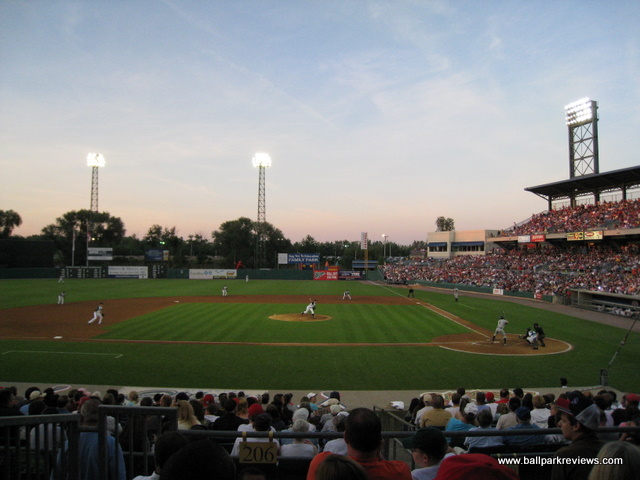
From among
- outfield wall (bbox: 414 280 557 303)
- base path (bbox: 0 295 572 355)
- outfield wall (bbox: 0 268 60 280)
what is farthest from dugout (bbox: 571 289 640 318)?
outfield wall (bbox: 0 268 60 280)

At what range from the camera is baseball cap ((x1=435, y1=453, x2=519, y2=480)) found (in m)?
2.52

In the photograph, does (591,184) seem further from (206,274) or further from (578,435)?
(206,274)

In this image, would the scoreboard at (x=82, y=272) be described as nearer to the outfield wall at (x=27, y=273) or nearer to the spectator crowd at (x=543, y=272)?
the outfield wall at (x=27, y=273)

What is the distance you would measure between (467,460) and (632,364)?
20.2 meters

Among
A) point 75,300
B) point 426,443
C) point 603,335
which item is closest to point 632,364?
point 603,335

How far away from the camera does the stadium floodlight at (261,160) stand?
74250 millimetres

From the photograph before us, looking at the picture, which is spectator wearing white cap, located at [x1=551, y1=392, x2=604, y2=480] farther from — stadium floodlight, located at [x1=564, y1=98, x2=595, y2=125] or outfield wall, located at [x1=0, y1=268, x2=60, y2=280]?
outfield wall, located at [x1=0, y1=268, x2=60, y2=280]

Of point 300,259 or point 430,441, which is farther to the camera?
point 300,259

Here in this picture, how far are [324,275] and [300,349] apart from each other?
2313 inches

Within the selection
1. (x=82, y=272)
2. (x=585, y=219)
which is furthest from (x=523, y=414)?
(x=82, y=272)

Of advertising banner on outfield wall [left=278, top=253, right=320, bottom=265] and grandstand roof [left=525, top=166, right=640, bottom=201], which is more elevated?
grandstand roof [left=525, top=166, right=640, bottom=201]

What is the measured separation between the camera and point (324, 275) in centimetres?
7888

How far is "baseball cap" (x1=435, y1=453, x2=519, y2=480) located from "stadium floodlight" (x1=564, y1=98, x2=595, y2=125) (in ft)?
210

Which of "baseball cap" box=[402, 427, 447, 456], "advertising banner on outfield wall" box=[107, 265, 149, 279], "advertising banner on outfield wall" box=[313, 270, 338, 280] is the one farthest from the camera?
"advertising banner on outfield wall" box=[313, 270, 338, 280]
